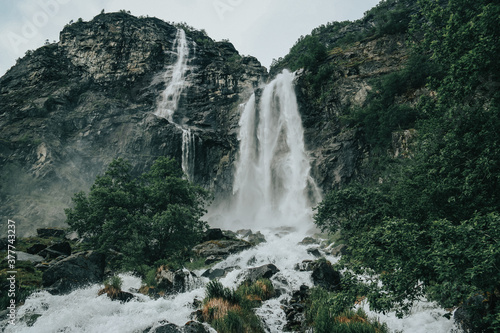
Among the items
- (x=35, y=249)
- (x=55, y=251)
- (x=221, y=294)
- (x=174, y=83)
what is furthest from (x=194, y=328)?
(x=174, y=83)

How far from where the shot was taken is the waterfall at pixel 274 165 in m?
41.9

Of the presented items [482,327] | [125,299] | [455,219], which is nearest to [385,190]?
[455,219]

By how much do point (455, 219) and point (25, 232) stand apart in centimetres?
4787

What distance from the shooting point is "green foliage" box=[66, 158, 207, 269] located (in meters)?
17.1

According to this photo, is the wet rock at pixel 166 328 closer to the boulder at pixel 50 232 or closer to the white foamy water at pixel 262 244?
the white foamy water at pixel 262 244

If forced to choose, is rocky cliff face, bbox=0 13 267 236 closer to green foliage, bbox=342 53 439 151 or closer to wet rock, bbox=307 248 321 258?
green foliage, bbox=342 53 439 151

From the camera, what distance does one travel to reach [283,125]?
5009 cm

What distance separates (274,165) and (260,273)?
3389 cm

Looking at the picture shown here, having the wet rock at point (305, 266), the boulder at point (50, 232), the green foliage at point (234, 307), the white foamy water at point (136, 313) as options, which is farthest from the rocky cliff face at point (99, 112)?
the green foliage at point (234, 307)

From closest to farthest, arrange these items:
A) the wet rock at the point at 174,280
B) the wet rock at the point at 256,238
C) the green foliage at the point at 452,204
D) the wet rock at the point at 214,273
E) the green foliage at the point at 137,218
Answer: the green foliage at the point at 452,204, the wet rock at the point at 174,280, the wet rock at the point at 214,273, the green foliage at the point at 137,218, the wet rock at the point at 256,238

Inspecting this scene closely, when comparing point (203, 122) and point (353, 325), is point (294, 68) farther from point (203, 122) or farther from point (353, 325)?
point (353, 325)

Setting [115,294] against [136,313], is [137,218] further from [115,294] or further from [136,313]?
[136,313]

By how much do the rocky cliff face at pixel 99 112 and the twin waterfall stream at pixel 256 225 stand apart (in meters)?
3.19

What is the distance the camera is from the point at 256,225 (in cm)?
4159
